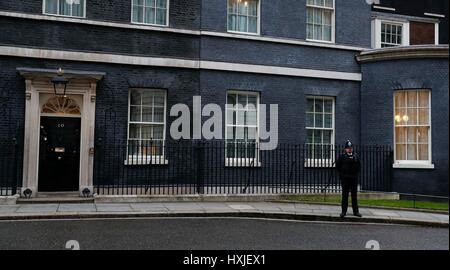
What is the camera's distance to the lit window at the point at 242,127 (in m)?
15.9

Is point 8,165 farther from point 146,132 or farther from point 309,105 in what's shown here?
point 309,105

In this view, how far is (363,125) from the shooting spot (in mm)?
17719

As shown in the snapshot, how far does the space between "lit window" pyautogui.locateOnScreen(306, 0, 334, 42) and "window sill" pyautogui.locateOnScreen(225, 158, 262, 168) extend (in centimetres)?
541

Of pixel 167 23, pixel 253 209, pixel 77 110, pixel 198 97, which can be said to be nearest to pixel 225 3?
pixel 167 23

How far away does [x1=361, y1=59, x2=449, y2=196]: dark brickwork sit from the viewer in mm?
15797

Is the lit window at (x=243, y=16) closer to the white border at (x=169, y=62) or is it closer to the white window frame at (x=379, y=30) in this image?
the white border at (x=169, y=62)

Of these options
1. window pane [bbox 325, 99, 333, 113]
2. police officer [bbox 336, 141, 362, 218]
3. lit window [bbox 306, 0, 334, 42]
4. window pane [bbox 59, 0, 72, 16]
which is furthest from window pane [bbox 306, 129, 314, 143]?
window pane [bbox 59, 0, 72, 16]

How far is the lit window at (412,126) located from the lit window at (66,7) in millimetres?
11498

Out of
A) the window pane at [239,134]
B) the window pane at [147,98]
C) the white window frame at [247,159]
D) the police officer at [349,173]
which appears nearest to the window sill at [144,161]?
the window pane at [147,98]

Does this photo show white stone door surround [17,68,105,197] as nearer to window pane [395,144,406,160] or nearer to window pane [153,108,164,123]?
window pane [153,108,164,123]

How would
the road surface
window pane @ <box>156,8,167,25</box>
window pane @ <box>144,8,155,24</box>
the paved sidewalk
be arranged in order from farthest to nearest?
window pane @ <box>156,8,167,25</box>, window pane @ <box>144,8,155,24</box>, the paved sidewalk, the road surface
